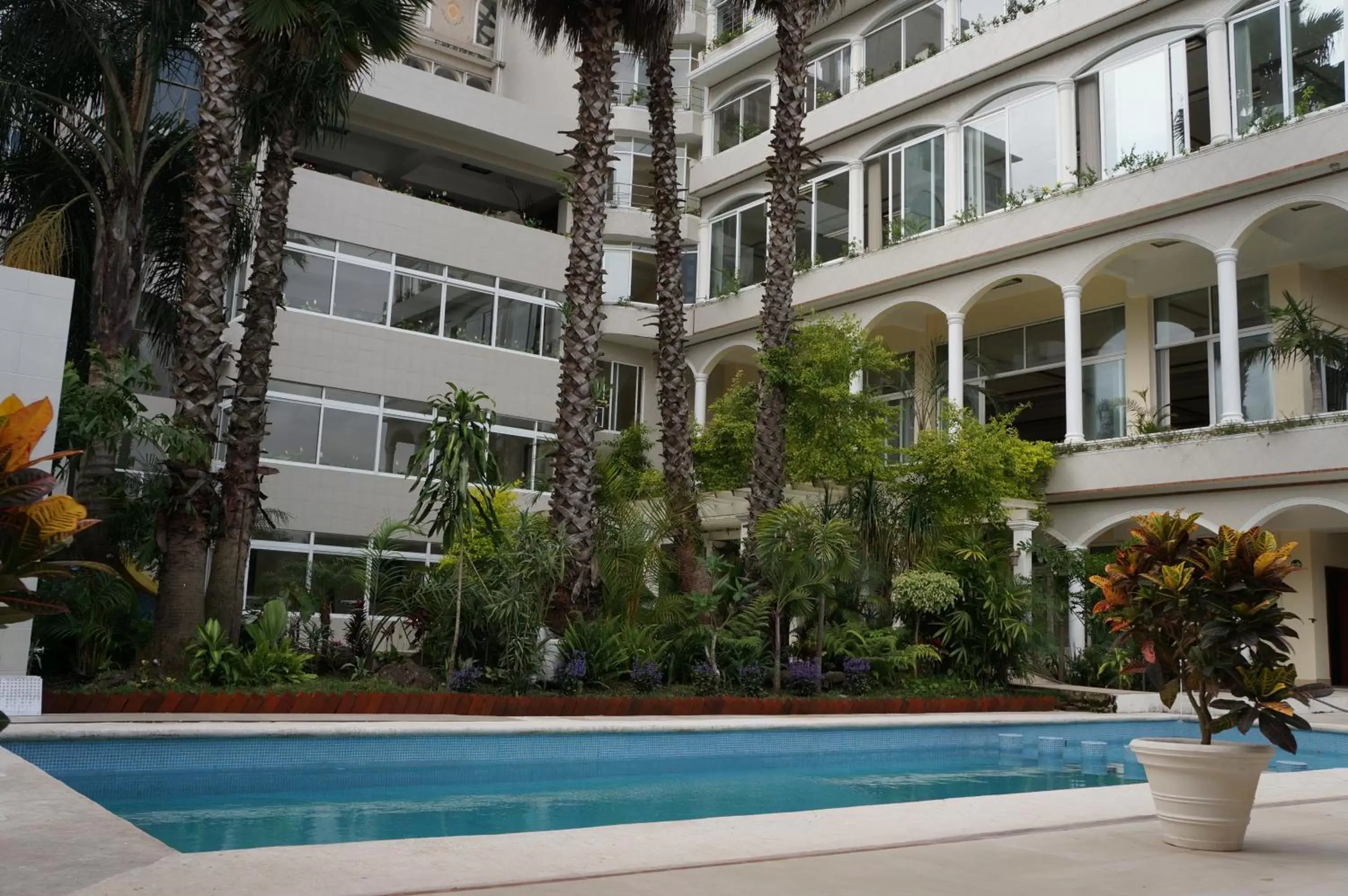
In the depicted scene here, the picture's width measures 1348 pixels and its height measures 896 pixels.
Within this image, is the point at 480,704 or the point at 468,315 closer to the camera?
the point at 480,704

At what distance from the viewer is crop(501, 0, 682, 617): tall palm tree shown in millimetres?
12578

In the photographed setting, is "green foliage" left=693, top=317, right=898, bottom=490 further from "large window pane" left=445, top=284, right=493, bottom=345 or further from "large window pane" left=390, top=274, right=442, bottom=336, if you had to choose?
"large window pane" left=390, top=274, right=442, bottom=336

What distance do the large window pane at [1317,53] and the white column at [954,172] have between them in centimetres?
585

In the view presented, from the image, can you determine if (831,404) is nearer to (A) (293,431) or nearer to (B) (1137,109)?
(B) (1137,109)

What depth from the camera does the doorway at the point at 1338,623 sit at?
1941cm

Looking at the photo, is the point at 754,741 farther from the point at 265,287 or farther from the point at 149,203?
the point at 149,203

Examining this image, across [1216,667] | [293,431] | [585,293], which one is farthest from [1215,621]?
[293,431]

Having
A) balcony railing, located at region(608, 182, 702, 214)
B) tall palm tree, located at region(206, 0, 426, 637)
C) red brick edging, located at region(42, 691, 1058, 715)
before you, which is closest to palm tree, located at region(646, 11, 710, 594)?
red brick edging, located at region(42, 691, 1058, 715)

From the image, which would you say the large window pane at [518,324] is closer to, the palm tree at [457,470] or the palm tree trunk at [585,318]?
the palm tree trunk at [585,318]

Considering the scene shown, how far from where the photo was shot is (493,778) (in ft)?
29.0

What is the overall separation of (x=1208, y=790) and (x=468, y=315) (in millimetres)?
19567

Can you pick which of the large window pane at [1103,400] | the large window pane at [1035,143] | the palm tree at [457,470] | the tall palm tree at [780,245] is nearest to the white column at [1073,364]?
the large window pane at [1103,400]

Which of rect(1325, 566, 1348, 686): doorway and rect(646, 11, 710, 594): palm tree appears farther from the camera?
rect(1325, 566, 1348, 686): doorway

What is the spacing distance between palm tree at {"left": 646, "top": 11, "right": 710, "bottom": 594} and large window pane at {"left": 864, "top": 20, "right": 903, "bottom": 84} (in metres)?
8.81
